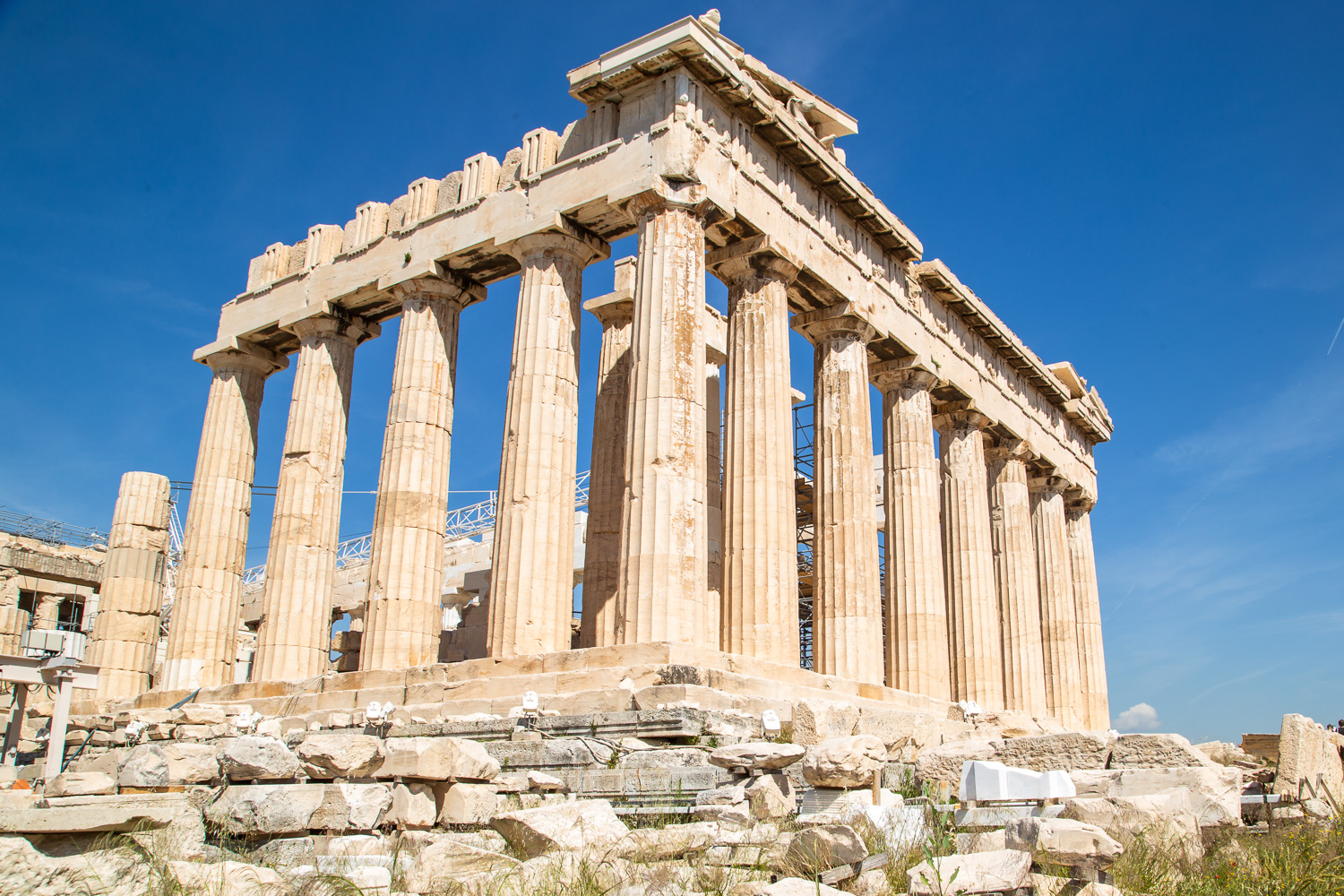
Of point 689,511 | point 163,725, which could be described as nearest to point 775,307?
point 689,511

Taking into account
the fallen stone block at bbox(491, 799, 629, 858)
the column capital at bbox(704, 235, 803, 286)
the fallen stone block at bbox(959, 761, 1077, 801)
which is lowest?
the fallen stone block at bbox(491, 799, 629, 858)

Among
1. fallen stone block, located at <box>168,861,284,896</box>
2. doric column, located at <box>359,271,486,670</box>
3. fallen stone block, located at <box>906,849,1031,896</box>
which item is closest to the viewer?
fallen stone block, located at <box>906,849,1031,896</box>

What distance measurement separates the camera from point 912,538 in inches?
1037

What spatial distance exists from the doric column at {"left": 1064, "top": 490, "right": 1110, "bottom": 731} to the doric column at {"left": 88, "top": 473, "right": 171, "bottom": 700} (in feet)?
85.8

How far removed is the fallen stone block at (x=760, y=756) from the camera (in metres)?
10.9

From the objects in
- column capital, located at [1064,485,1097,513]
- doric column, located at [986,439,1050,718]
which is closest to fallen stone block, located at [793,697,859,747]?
doric column, located at [986,439,1050,718]

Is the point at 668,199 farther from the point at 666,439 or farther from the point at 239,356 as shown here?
→ the point at 239,356

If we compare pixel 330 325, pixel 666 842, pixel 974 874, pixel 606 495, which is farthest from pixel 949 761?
pixel 330 325

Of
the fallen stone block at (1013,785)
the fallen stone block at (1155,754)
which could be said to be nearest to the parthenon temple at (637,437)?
the fallen stone block at (1155,754)

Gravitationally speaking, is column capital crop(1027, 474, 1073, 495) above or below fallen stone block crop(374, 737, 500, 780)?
above

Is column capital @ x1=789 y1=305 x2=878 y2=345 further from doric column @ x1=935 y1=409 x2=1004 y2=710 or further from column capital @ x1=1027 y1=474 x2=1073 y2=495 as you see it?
column capital @ x1=1027 y1=474 x2=1073 y2=495

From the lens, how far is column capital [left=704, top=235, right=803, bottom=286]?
2234 centimetres

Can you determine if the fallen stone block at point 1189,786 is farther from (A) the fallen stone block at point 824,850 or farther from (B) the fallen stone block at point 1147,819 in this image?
(A) the fallen stone block at point 824,850

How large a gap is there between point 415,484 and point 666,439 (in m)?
6.44
